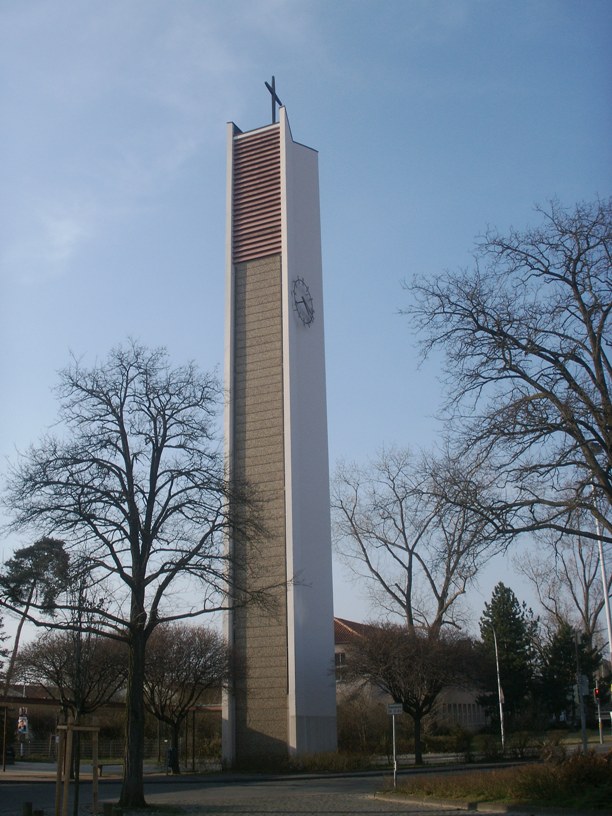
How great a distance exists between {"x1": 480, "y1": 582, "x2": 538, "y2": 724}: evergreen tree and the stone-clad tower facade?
72.6 ft

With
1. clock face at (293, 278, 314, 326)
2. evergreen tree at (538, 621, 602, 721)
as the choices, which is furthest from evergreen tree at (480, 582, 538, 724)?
clock face at (293, 278, 314, 326)

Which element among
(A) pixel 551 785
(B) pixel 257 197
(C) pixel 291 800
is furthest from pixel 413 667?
(B) pixel 257 197

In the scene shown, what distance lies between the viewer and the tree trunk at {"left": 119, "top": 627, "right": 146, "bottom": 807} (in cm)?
2067

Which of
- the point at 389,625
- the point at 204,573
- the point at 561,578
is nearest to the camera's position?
the point at 561,578

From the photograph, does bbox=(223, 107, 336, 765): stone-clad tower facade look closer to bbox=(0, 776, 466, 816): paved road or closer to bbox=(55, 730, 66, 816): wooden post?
bbox=(0, 776, 466, 816): paved road

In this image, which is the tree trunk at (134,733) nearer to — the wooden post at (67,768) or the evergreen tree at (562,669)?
the wooden post at (67,768)

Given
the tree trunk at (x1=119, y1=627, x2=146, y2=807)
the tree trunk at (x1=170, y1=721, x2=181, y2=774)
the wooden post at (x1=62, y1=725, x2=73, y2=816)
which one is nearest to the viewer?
the wooden post at (x1=62, y1=725, x2=73, y2=816)

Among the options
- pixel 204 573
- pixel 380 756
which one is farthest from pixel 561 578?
pixel 380 756

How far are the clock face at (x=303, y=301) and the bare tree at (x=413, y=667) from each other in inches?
618

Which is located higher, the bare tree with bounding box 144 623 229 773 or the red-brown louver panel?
the red-brown louver panel

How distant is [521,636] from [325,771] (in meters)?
29.2

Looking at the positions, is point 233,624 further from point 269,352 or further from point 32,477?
point 32,477

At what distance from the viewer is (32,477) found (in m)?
21.2

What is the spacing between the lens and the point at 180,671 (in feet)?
134
